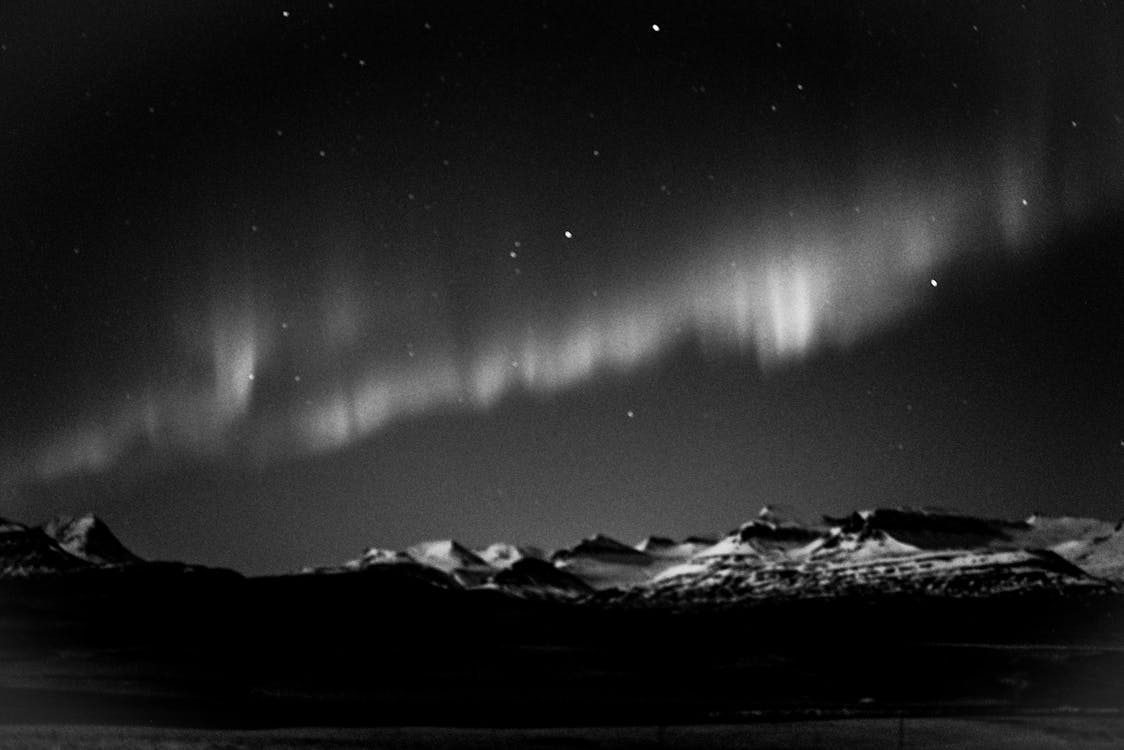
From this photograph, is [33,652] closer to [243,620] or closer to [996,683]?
[243,620]

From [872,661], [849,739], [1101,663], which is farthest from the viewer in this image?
[872,661]

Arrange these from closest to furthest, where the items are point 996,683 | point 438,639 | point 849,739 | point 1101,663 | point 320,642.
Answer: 1. point 849,739
2. point 996,683
3. point 1101,663
4. point 320,642
5. point 438,639

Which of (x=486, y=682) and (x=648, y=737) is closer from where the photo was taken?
(x=648, y=737)

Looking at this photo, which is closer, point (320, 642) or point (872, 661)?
point (872, 661)

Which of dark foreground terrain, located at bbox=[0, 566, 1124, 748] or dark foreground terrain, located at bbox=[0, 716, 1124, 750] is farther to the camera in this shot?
dark foreground terrain, located at bbox=[0, 566, 1124, 748]

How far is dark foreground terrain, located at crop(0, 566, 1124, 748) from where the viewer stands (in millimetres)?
65375

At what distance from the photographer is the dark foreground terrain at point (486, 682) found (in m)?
65.4

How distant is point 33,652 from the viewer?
139 meters

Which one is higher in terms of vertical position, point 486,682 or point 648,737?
point 648,737

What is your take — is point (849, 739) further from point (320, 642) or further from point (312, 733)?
point (320, 642)

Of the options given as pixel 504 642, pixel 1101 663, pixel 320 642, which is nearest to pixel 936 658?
pixel 1101 663

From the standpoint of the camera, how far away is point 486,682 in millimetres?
122750

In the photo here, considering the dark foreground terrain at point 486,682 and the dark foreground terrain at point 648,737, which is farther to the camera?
the dark foreground terrain at point 486,682

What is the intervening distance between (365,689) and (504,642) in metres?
79.2
